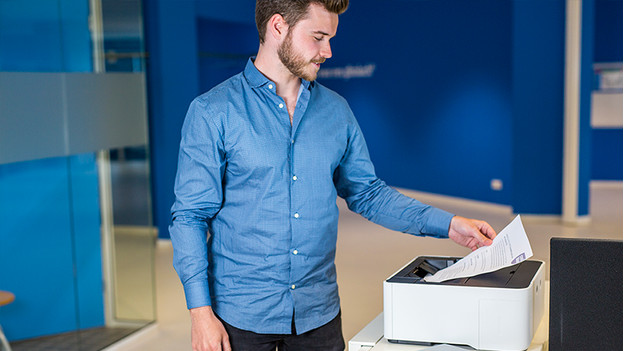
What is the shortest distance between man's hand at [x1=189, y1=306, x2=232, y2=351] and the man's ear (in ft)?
2.44

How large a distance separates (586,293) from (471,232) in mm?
526

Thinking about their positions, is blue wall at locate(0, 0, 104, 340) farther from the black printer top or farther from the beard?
the black printer top

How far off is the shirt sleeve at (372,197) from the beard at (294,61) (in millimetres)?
269

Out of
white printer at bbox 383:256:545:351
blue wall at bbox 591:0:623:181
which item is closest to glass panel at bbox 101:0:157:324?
white printer at bbox 383:256:545:351

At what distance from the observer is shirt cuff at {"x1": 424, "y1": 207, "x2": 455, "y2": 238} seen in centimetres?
204

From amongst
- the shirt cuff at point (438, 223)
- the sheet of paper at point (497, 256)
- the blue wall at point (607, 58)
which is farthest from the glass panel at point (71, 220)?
the blue wall at point (607, 58)

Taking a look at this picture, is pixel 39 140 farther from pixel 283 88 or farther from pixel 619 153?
pixel 619 153

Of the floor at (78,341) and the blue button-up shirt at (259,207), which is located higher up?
the blue button-up shirt at (259,207)

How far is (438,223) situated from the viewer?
6.71 ft

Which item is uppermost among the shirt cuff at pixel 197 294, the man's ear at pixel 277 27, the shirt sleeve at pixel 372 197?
the man's ear at pixel 277 27

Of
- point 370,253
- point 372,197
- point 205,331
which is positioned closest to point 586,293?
point 372,197

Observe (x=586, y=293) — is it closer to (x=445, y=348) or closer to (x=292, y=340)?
(x=445, y=348)

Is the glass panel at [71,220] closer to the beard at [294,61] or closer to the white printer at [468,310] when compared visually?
the beard at [294,61]

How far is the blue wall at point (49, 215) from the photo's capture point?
12.6 ft
